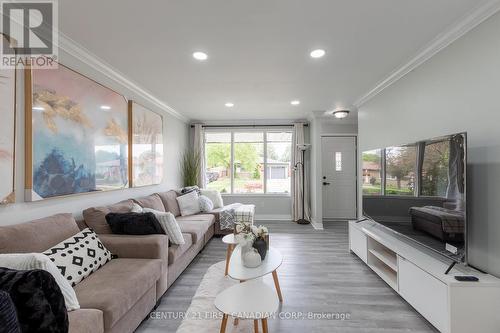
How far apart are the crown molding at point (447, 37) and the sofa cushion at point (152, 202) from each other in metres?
3.59

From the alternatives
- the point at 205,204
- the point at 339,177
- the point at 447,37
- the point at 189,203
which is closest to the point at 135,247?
the point at 189,203

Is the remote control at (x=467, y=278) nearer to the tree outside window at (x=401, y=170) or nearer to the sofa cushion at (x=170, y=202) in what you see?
the tree outside window at (x=401, y=170)

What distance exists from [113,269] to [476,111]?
3158mm

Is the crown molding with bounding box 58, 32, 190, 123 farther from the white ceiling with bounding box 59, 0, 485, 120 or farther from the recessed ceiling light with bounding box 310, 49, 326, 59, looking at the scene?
the recessed ceiling light with bounding box 310, 49, 326, 59

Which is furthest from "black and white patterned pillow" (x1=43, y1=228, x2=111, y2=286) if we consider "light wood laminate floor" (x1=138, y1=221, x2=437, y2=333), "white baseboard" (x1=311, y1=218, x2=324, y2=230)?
"white baseboard" (x1=311, y1=218, x2=324, y2=230)

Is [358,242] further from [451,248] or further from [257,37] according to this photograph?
[257,37]

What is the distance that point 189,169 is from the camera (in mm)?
5578

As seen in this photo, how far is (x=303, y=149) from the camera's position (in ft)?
18.7

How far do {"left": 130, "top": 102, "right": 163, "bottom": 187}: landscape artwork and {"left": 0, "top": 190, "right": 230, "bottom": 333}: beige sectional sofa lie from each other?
0.90 meters

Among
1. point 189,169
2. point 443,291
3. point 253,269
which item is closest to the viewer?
point 443,291

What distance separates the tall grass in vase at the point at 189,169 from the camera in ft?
18.2

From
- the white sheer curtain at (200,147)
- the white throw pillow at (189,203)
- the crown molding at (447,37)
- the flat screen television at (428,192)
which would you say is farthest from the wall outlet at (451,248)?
the white sheer curtain at (200,147)

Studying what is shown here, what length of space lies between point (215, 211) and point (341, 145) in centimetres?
350

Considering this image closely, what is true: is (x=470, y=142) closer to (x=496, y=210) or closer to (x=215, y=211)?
(x=496, y=210)
